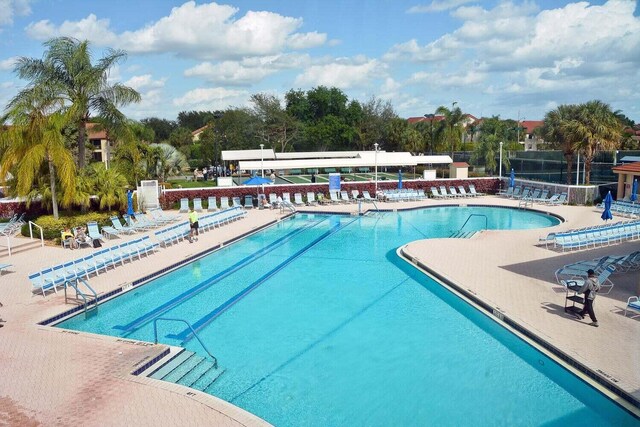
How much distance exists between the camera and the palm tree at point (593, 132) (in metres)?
27.1

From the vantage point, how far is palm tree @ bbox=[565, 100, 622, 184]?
27078 millimetres

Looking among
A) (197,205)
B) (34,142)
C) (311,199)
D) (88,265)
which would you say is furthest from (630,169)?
(34,142)

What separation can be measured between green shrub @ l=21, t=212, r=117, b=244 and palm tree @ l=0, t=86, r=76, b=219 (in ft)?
2.69

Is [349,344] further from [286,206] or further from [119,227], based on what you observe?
[286,206]

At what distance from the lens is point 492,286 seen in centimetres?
1255

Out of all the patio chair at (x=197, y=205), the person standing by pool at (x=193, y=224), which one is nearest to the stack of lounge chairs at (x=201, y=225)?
the person standing by pool at (x=193, y=224)

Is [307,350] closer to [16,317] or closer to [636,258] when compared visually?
[16,317]

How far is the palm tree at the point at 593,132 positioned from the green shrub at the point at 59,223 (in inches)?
919

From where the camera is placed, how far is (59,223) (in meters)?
19.0

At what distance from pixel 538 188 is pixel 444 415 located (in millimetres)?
24206

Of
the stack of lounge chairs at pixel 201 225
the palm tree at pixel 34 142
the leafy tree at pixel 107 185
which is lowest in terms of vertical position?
the stack of lounge chairs at pixel 201 225

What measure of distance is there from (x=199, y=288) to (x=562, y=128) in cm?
2250

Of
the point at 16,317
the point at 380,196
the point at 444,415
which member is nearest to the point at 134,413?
the point at 444,415

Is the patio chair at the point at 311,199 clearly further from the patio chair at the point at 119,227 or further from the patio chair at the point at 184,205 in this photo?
the patio chair at the point at 119,227
